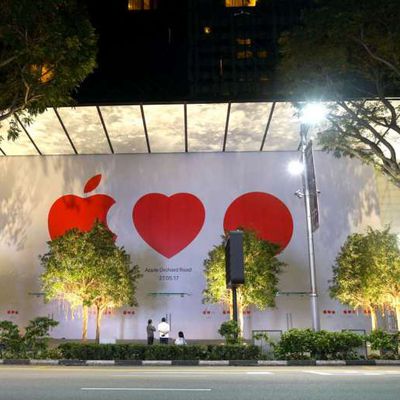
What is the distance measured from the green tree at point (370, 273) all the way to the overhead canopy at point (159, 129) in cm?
674

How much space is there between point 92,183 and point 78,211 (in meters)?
1.63

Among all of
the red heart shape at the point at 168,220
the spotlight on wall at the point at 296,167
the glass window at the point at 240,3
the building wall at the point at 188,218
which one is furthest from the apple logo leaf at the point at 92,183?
the glass window at the point at 240,3

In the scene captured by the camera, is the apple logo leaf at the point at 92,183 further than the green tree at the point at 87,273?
Yes

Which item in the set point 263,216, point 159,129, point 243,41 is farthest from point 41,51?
point 263,216

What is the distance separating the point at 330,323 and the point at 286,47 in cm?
1463

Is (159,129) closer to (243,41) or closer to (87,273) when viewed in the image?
(243,41)

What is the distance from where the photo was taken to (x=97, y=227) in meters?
22.0

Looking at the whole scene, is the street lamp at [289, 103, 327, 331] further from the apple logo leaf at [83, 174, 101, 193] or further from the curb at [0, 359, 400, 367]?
the apple logo leaf at [83, 174, 101, 193]

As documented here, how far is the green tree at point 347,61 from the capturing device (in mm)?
12289

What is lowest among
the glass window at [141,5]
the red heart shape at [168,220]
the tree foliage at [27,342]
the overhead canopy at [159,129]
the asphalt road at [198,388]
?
the asphalt road at [198,388]

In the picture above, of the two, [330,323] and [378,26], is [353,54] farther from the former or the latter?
[330,323]

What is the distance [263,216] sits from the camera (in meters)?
25.4

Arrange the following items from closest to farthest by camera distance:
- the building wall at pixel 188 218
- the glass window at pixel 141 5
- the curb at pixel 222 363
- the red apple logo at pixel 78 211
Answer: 1. the curb at pixel 222 363
2. the building wall at pixel 188 218
3. the red apple logo at pixel 78 211
4. the glass window at pixel 141 5

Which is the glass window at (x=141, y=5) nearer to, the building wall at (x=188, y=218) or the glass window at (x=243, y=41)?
the glass window at (x=243, y=41)
